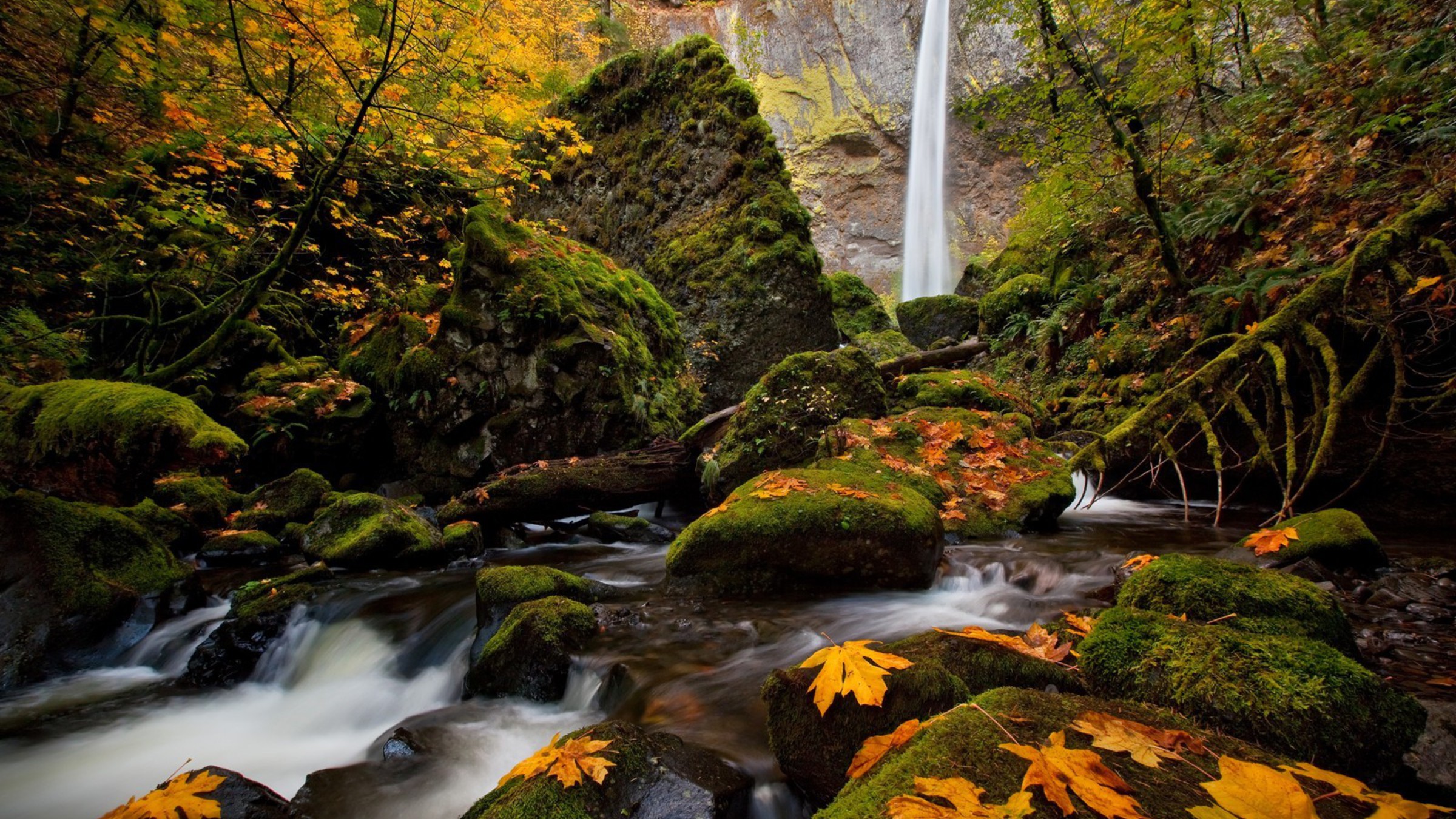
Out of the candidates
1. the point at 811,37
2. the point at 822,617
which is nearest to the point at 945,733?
the point at 822,617

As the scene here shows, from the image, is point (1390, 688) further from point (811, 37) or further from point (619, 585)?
point (811, 37)

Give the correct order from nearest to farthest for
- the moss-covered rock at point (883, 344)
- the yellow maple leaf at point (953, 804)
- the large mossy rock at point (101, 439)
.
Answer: the yellow maple leaf at point (953, 804)
the large mossy rock at point (101, 439)
the moss-covered rock at point (883, 344)

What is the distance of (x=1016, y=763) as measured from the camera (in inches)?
45.5

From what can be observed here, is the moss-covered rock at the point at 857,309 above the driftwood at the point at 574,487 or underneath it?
above

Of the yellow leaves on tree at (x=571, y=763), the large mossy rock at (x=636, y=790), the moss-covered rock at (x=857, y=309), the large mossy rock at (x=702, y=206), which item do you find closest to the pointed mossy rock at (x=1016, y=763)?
the large mossy rock at (x=636, y=790)

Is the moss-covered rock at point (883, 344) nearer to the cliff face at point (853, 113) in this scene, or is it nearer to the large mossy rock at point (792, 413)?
the large mossy rock at point (792, 413)

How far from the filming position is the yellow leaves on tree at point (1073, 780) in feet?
3.36

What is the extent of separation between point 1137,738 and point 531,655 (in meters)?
2.81

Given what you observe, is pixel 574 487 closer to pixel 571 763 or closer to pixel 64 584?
pixel 64 584

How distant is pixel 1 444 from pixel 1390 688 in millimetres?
10241

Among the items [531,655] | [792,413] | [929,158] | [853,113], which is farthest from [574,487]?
[853,113]

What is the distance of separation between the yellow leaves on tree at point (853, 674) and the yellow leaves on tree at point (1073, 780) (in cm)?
48

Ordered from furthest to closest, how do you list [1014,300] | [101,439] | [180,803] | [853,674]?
[1014,300] → [101,439] → [180,803] → [853,674]

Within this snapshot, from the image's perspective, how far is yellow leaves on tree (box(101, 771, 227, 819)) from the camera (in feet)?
6.10
